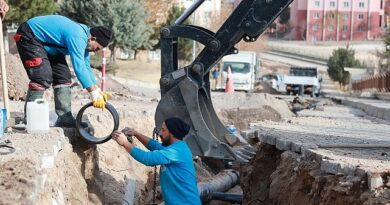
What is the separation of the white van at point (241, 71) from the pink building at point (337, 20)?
55.9 meters

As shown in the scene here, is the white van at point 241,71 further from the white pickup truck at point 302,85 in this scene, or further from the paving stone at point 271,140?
the paving stone at point 271,140

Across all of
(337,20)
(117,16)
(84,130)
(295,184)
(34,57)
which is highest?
(337,20)

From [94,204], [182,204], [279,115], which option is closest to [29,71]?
[94,204]

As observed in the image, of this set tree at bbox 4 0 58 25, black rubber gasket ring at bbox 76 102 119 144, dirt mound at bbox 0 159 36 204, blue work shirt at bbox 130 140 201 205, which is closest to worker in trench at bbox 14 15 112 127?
black rubber gasket ring at bbox 76 102 119 144

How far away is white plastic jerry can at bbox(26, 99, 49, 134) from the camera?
678 centimetres

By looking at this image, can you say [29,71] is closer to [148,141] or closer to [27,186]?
[148,141]

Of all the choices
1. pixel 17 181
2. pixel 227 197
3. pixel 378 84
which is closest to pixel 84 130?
pixel 17 181

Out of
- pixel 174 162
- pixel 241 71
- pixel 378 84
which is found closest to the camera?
pixel 174 162

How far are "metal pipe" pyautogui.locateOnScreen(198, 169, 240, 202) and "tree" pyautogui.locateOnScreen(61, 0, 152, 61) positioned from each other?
23.0m

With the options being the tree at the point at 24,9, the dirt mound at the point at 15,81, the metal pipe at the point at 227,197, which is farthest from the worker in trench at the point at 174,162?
the tree at the point at 24,9

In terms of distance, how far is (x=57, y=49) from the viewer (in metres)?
7.39

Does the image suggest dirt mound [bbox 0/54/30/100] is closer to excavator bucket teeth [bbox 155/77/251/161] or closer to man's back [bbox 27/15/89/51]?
excavator bucket teeth [bbox 155/77/251/161]

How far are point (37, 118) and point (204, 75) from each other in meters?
2.34

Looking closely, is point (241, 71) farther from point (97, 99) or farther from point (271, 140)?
point (97, 99)
